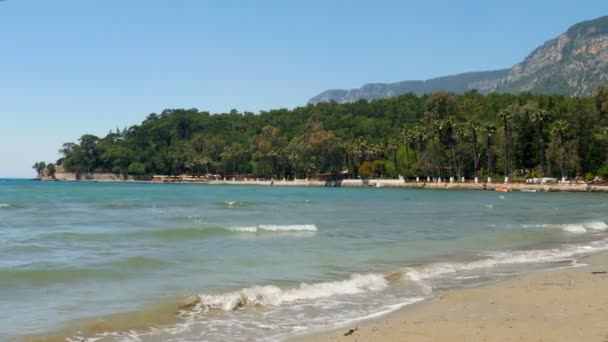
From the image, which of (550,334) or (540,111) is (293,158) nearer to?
(540,111)

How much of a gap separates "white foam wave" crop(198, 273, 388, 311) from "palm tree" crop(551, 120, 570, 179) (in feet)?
319

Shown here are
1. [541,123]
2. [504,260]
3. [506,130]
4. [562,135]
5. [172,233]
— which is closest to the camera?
[504,260]

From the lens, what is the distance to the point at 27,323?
11.5 metres

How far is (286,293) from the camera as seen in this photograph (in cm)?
1433

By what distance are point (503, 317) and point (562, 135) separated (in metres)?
102

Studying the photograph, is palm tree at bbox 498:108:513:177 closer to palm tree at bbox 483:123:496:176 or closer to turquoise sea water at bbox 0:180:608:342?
palm tree at bbox 483:123:496:176

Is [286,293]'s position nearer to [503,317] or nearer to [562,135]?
[503,317]

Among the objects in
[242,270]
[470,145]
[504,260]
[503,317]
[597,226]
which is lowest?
[597,226]

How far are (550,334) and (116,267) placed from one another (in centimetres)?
1259

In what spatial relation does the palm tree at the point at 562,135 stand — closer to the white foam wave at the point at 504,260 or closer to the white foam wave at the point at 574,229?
the white foam wave at the point at 574,229

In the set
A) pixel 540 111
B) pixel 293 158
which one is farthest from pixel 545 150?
pixel 293 158

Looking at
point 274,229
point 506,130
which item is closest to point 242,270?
point 274,229

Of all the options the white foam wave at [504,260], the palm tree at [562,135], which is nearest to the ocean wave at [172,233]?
the white foam wave at [504,260]

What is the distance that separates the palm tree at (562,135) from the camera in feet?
348
